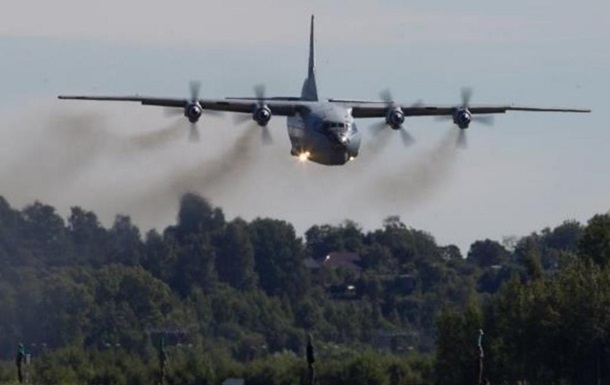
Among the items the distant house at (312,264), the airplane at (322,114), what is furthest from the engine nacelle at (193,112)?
the distant house at (312,264)

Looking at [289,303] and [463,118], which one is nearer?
[463,118]

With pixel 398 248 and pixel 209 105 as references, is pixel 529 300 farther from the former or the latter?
pixel 398 248

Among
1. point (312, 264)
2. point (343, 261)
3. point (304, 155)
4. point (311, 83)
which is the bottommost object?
point (304, 155)

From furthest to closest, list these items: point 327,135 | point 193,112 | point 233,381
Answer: point 233,381, point 193,112, point 327,135

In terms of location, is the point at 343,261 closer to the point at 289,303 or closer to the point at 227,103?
the point at 289,303

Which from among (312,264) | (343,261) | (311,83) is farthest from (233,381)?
(343,261)

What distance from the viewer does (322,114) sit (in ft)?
303

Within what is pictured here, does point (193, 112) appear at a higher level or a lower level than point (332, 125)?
higher

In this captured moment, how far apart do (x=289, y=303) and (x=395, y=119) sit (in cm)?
4794

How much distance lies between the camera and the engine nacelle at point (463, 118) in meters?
94.8

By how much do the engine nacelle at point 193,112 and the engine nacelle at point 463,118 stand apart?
990 centimetres

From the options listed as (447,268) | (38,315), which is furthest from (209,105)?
(447,268)

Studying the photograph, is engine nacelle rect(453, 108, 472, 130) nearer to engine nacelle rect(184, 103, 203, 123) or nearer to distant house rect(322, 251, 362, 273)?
engine nacelle rect(184, 103, 203, 123)

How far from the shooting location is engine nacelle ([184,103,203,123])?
91500 mm
